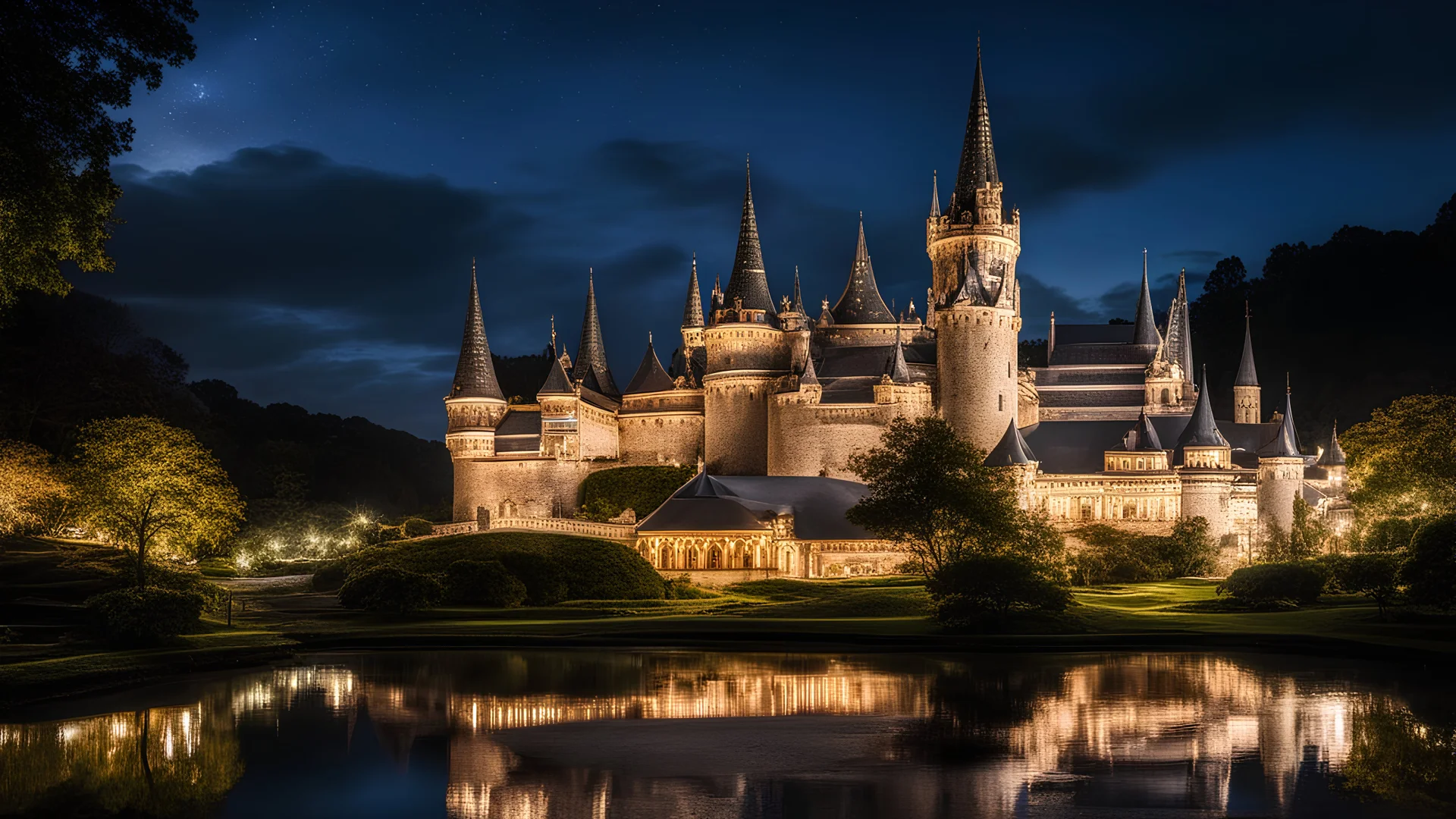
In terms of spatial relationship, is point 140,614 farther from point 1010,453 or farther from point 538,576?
point 1010,453

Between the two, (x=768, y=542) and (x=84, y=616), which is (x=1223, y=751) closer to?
(x=84, y=616)

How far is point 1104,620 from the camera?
33969mm

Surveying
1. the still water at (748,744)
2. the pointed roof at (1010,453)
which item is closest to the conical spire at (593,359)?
the pointed roof at (1010,453)

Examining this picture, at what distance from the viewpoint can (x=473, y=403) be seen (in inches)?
2803

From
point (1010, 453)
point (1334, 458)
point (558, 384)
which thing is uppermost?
point (558, 384)

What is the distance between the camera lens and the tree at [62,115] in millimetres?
19625

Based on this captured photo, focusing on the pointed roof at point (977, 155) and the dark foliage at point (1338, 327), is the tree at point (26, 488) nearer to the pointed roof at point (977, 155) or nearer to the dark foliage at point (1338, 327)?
the pointed roof at point (977, 155)

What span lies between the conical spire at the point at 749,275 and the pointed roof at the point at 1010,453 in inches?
678

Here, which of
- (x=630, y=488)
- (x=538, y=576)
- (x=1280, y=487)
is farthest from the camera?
(x=630, y=488)

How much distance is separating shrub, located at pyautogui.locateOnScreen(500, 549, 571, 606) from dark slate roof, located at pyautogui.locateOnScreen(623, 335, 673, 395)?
2978 centimetres

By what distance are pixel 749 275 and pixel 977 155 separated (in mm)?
14821

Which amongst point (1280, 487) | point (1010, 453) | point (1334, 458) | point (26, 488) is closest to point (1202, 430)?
point (1280, 487)

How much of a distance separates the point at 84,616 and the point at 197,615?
291 centimetres

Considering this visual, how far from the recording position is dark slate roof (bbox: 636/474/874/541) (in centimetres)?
5203
